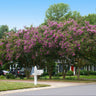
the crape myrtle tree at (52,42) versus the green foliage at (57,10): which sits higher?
the green foliage at (57,10)

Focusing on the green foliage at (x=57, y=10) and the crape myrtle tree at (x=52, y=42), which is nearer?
the crape myrtle tree at (x=52, y=42)

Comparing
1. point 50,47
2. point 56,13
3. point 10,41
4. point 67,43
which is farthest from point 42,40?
point 56,13

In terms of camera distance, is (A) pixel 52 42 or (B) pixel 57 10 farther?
(B) pixel 57 10

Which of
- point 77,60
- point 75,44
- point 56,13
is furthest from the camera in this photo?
point 56,13

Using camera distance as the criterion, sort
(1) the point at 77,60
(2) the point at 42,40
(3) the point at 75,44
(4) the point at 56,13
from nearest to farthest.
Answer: (3) the point at 75,44 < (2) the point at 42,40 < (1) the point at 77,60 < (4) the point at 56,13

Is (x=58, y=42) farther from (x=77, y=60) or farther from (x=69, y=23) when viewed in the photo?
(x=77, y=60)

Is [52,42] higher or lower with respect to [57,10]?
lower

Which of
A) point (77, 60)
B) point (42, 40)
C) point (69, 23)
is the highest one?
point (69, 23)

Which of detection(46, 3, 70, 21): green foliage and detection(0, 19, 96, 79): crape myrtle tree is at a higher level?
detection(46, 3, 70, 21): green foliage

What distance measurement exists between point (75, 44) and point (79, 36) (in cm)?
137

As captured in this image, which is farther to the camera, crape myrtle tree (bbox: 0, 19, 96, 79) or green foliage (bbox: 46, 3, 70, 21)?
green foliage (bbox: 46, 3, 70, 21)

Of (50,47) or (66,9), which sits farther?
(66,9)

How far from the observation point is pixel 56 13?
7262 centimetres

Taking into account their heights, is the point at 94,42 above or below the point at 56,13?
below
